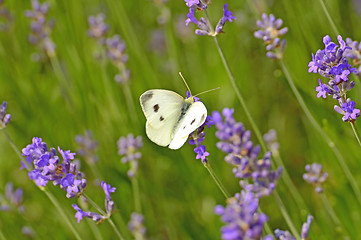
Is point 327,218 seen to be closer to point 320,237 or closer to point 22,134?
point 320,237

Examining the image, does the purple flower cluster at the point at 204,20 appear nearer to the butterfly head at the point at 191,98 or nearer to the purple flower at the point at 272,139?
the butterfly head at the point at 191,98

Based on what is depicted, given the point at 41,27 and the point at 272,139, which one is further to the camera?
the point at 41,27

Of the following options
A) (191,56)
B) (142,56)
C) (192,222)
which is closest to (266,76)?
(191,56)

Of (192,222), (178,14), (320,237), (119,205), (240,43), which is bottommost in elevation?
(320,237)

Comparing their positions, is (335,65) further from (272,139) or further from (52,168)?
(272,139)

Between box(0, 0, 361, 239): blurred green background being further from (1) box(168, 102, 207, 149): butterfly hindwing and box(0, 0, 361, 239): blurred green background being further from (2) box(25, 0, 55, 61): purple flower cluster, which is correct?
(1) box(168, 102, 207, 149): butterfly hindwing

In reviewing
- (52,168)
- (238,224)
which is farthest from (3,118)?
(238,224)

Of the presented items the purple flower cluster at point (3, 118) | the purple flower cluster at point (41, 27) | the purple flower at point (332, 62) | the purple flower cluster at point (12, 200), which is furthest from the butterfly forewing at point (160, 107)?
the purple flower cluster at point (41, 27)
